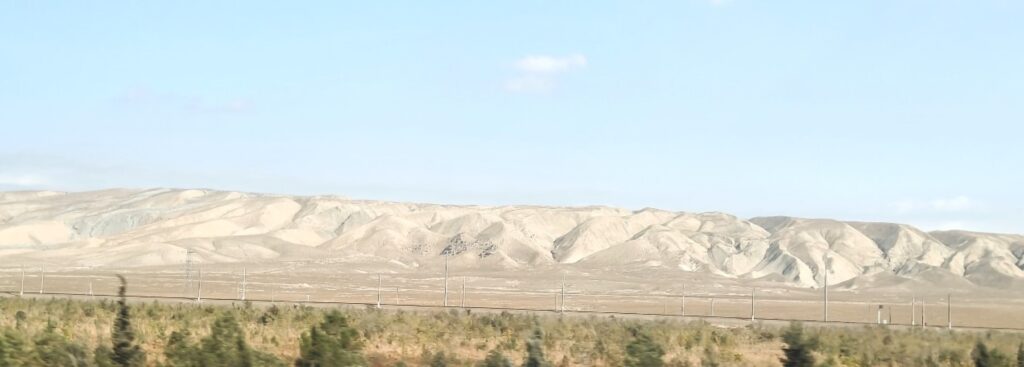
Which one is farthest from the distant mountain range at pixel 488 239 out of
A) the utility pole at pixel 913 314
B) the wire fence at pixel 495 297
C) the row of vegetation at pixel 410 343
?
the row of vegetation at pixel 410 343

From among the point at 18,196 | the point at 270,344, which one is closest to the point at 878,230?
the point at 18,196

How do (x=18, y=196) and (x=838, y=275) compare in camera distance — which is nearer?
(x=838, y=275)

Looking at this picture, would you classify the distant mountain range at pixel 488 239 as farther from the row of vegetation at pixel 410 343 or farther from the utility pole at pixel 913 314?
the row of vegetation at pixel 410 343

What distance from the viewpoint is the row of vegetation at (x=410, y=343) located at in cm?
1473

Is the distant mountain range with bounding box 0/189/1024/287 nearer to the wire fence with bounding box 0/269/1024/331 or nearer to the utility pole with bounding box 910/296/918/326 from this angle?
the wire fence with bounding box 0/269/1024/331

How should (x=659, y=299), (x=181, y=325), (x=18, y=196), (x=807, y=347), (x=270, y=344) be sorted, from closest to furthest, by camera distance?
1. (x=807, y=347)
2. (x=270, y=344)
3. (x=181, y=325)
4. (x=659, y=299)
5. (x=18, y=196)

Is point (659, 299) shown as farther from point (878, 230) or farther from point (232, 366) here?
point (878, 230)

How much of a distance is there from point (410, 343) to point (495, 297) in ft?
176

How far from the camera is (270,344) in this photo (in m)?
23.1

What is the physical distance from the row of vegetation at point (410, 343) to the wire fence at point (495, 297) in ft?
78.5

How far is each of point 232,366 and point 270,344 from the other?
8.62m

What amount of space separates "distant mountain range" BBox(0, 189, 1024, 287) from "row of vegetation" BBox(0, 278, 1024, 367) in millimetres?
90838

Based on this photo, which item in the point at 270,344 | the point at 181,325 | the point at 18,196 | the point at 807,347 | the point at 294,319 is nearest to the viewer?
the point at 807,347

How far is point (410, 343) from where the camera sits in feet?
82.8
